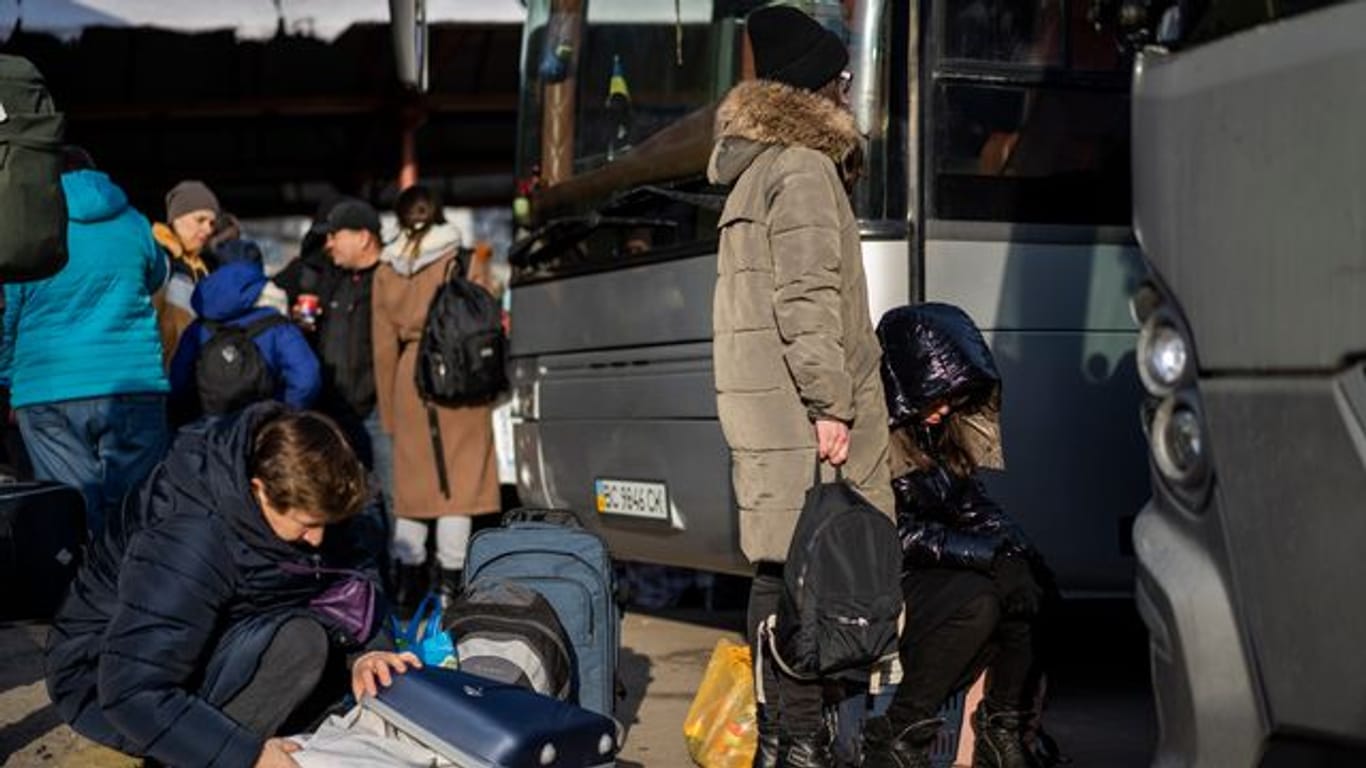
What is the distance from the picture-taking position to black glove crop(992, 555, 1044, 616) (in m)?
4.75

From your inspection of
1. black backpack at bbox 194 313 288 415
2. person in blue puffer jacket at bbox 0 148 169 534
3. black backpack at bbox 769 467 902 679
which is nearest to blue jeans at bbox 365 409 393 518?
black backpack at bbox 194 313 288 415

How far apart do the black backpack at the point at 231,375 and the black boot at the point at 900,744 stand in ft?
10.1

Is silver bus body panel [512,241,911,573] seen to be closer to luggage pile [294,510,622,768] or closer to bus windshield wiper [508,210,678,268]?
bus windshield wiper [508,210,678,268]

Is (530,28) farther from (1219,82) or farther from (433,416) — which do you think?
(1219,82)

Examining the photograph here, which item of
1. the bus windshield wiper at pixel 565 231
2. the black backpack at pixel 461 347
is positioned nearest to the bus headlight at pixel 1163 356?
the bus windshield wiper at pixel 565 231

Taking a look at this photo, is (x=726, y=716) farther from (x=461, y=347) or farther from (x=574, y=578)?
(x=461, y=347)

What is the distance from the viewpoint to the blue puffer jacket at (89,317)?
6645 mm

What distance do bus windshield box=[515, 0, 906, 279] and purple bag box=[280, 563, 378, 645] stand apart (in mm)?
1952

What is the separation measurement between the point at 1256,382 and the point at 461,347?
17.0ft

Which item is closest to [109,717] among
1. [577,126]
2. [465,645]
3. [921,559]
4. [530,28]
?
[465,645]

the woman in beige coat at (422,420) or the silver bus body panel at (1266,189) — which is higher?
the silver bus body panel at (1266,189)

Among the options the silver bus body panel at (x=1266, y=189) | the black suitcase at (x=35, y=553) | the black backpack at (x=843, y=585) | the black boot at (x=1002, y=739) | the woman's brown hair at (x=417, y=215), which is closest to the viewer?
the silver bus body panel at (x=1266, y=189)

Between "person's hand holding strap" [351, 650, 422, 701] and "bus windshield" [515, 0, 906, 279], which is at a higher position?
"bus windshield" [515, 0, 906, 279]

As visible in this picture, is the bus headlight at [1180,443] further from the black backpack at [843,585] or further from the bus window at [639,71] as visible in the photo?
the bus window at [639,71]
